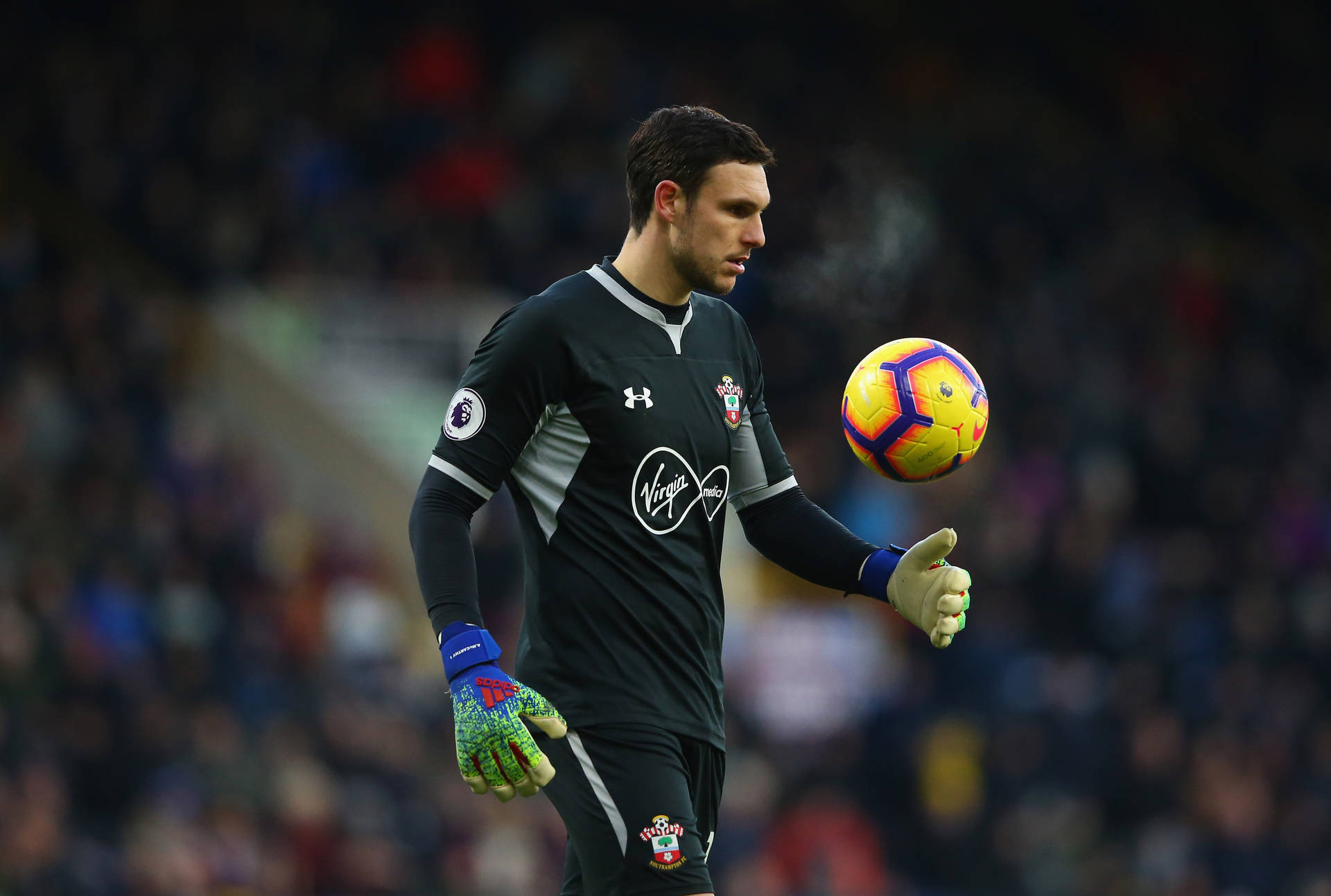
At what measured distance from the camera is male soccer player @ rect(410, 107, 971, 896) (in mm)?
4266

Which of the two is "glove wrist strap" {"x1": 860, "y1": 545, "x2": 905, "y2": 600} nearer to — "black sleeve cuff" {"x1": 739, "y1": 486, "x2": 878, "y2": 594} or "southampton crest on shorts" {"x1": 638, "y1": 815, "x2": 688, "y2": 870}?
"black sleeve cuff" {"x1": 739, "y1": 486, "x2": 878, "y2": 594}

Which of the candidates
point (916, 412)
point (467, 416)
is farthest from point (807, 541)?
point (467, 416)

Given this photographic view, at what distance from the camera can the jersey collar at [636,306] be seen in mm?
4520

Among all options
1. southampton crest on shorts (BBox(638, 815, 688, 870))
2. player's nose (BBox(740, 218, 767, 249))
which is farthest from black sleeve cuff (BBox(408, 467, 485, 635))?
player's nose (BBox(740, 218, 767, 249))

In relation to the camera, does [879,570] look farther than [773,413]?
No

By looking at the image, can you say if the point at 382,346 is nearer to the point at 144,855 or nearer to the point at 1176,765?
the point at 144,855

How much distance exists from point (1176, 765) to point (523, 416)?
832 centimetres

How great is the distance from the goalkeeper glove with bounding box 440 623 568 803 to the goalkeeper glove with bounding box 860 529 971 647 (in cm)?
93

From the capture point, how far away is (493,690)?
403 centimetres

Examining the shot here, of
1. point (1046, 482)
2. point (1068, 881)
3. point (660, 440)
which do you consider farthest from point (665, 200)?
point (1046, 482)

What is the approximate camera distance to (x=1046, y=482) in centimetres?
1386

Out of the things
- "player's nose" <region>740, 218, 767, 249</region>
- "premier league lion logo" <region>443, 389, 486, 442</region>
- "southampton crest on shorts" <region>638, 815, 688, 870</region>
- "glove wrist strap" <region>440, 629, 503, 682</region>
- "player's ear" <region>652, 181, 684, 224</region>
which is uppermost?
"player's ear" <region>652, 181, 684, 224</region>

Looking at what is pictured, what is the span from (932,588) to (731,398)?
0.69 meters

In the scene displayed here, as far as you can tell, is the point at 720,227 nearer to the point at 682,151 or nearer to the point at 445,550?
the point at 682,151
